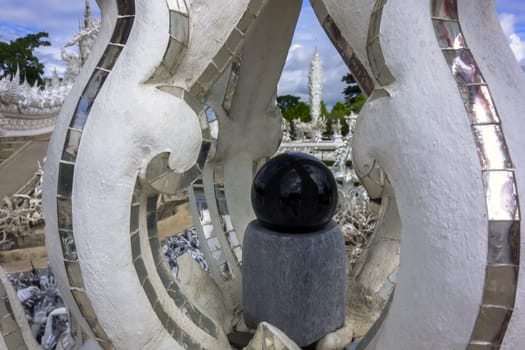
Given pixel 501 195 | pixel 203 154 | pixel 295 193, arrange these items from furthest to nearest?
pixel 295 193
pixel 203 154
pixel 501 195

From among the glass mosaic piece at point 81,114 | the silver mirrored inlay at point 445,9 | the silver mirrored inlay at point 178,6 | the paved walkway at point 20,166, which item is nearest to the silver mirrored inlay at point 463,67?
the silver mirrored inlay at point 445,9

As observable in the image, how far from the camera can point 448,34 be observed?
4.04 feet

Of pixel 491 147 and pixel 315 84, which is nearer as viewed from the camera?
pixel 491 147

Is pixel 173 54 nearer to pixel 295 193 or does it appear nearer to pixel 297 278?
pixel 295 193

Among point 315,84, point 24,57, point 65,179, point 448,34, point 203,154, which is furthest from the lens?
point 24,57

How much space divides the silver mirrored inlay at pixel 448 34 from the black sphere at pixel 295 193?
0.82m

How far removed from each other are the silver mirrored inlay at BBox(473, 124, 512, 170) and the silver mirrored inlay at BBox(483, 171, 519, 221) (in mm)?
20

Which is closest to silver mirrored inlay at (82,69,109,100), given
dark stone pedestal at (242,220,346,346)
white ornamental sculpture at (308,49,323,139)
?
dark stone pedestal at (242,220,346,346)

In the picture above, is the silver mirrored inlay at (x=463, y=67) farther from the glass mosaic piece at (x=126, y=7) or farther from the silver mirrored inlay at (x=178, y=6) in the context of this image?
the glass mosaic piece at (x=126, y=7)

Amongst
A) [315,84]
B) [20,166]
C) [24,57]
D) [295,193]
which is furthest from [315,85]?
[24,57]

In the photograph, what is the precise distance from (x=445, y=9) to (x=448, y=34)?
0.07 meters

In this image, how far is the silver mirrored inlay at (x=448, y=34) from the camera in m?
1.23

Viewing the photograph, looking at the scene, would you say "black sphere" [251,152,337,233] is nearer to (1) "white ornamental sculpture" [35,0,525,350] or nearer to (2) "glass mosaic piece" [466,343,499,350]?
(1) "white ornamental sculpture" [35,0,525,350]

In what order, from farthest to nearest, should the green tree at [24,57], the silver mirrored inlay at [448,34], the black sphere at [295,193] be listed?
the green tree at [24,57] → the black sphere at [295,193] → the silver mirrored inlay at [448,34]
